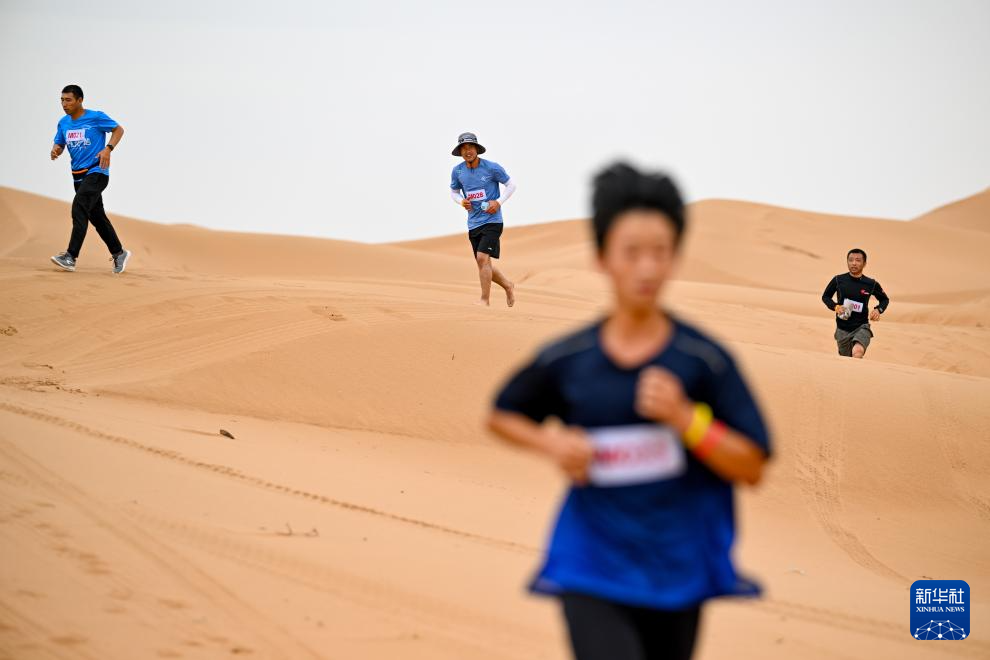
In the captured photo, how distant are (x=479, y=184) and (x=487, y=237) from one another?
610 millimetres

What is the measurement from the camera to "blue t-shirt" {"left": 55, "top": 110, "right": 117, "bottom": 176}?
11.9 meters

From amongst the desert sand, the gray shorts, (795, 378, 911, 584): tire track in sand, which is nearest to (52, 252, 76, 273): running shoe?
the desert sand

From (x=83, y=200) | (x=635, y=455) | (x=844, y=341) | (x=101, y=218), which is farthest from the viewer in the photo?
(x=844, y=341)

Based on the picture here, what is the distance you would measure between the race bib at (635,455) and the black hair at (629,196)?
1.43 feet

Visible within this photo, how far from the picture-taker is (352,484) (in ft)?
24.7

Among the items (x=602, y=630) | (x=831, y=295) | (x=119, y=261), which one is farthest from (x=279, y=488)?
(x=831, y=295)

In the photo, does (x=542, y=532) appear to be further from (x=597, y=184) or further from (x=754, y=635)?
(x=597, y=184)

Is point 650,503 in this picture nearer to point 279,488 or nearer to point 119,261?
point 279,488

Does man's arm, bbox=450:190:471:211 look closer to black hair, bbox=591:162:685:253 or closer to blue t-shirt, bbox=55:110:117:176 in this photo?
blue t-shirt, bbox=55:110:117:176

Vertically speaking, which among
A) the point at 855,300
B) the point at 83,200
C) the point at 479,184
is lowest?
the point at 855,300

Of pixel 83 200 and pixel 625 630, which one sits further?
pixel 83 200

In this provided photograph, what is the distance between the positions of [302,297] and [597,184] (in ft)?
32.3

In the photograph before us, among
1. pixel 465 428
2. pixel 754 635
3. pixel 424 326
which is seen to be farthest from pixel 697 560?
pixel 424 326

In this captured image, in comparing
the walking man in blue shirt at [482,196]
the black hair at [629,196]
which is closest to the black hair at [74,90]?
the walking man in blue shirt at [482,196]
